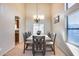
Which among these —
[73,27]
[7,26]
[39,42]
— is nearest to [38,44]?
[39,42]

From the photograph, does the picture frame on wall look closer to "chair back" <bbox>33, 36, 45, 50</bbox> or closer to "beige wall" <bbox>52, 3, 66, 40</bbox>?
"beige wall" <bbox>52, 3, 66, 40</bbox>

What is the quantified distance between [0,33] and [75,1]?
8.10ft

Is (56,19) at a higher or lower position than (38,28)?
higher

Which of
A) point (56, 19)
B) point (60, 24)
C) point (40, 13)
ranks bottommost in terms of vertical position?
point (60, 24)

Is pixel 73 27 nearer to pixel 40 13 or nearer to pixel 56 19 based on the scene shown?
pixel 56 19

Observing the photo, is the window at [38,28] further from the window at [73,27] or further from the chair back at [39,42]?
the window at [73,27]

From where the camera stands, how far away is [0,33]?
402cm

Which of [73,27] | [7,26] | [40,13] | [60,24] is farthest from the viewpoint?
[7,26]

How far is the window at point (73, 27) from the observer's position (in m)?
3.26

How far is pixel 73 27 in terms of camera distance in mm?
3389

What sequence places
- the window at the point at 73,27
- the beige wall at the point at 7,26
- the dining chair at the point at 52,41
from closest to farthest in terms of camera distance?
the window at the point at 73,27 < the dining chair at the point at 52,41 < the beige wall at the point at 7,26

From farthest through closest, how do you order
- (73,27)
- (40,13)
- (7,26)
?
(7,26) < (40,13) < (73,27)

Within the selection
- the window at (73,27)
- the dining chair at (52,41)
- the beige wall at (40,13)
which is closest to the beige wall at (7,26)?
the beige wall at (40,13)

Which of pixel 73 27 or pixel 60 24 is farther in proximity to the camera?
pixel 60 24
